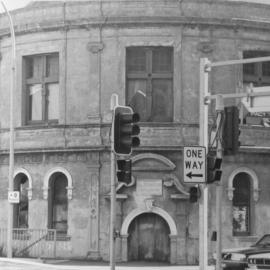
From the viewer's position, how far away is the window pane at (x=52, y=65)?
3294 cm

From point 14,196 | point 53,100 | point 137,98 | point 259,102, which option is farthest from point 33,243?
point 259,102

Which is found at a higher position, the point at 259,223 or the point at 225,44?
the point at 225,44

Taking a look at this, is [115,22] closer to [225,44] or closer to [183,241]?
[225,44]

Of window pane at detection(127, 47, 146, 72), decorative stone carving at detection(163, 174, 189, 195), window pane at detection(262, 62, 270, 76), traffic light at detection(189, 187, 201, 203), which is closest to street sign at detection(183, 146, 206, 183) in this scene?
traffic light at detection(189, 187, 201, 203)

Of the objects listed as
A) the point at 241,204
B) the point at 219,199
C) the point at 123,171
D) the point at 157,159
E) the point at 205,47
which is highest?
the point at 205,47

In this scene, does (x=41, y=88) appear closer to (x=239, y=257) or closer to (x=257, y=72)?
(x=257, y=72)

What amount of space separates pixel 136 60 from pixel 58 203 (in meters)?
6.54

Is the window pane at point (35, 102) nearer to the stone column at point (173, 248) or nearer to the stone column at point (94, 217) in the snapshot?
the stone column at point (94, 217)

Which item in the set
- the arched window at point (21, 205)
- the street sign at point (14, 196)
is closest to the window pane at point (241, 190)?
the street sign at point (14, 196)

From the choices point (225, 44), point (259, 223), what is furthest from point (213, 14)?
point (259, 223)

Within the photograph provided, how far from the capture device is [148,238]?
31016 mm

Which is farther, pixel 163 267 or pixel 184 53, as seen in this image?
pixel 184 53

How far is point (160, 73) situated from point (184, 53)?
122cm

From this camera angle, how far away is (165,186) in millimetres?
30797
